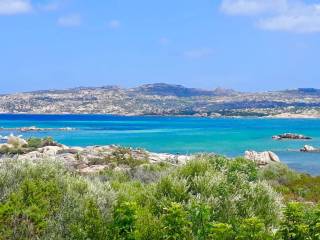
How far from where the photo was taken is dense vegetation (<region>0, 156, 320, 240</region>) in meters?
9.83

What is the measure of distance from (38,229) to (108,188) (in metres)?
2.87

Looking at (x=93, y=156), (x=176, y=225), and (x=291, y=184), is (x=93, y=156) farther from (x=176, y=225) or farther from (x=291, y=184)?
(x=176, y=225)

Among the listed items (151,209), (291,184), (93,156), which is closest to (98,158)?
(93,156)

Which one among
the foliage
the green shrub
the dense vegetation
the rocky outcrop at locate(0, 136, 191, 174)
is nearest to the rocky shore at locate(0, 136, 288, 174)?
the rocky outcrop at locate(0, 136, 191, 174)

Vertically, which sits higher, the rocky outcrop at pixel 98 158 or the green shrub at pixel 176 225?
the green shrub at pixel 176 225

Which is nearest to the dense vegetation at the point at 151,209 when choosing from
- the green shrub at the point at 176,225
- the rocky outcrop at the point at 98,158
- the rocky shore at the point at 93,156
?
the green shrub at the point at 176,225

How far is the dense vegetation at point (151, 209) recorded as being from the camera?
9.83 m

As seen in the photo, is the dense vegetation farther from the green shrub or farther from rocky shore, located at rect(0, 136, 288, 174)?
rocky shore, located at rect(0, 136, 288, 174)

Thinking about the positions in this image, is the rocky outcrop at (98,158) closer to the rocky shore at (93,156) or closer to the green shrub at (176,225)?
the rocky shore at (93,156)

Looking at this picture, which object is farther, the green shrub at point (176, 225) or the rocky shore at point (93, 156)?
the rocky shore at point (93, 156)

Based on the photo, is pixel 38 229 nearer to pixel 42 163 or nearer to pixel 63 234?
pixel 63 234

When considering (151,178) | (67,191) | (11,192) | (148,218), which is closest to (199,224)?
(148,218)

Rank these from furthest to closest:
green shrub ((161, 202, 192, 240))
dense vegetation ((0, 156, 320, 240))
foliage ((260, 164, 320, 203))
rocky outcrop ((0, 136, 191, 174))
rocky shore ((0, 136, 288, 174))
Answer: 1. rocky shore ((0, 136, 288, 174))
2. rocky outcrop ((0, 136, 191, 174))
3. foliage ((260, 164, 320, 203))
4. dense vegetation ((0, 156, 320, 240))
5. green shrub ((161, 202, 192, 240))

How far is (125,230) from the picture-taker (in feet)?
32.8
